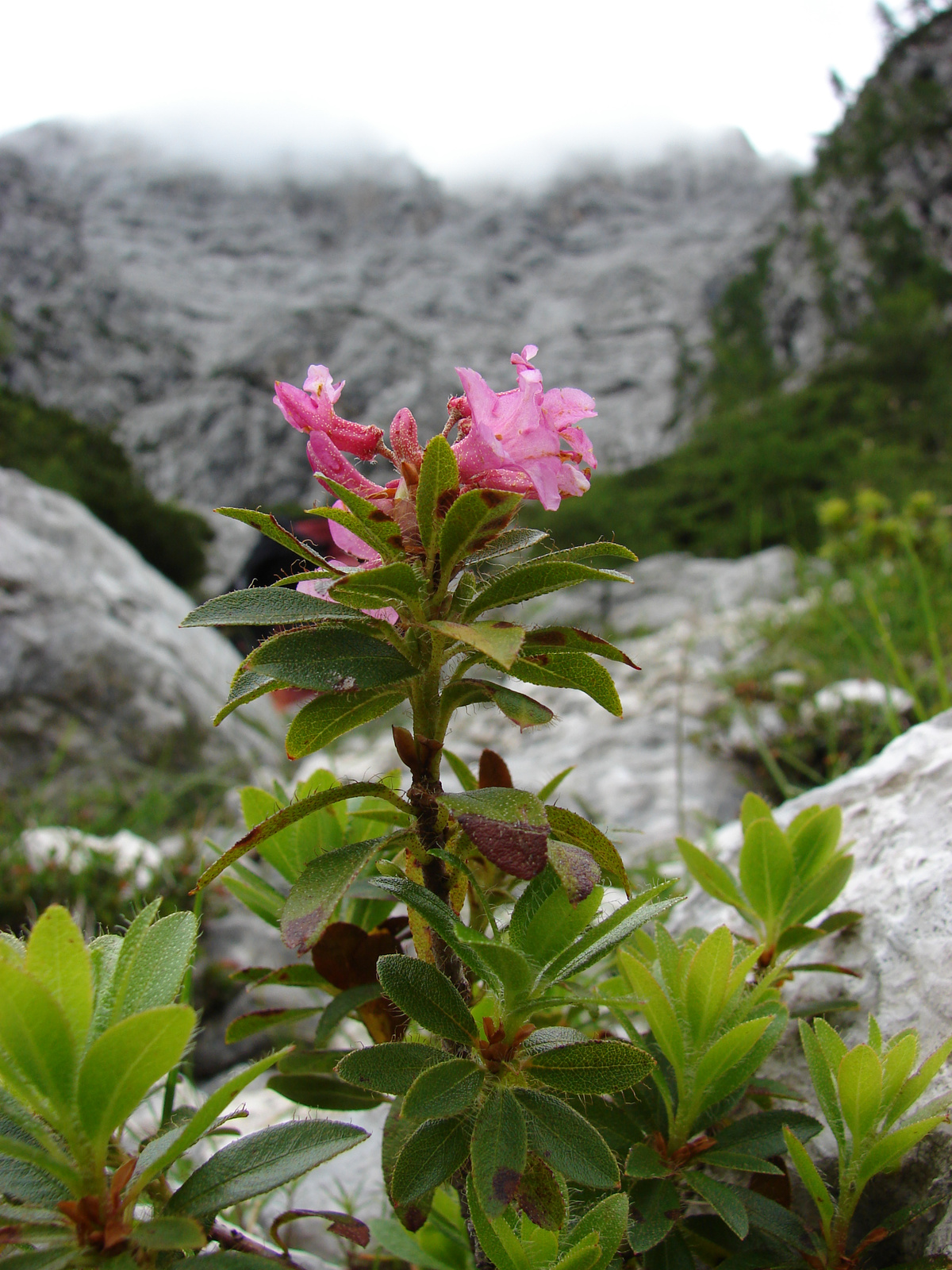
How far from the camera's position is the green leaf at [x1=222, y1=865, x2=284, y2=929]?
665 mm

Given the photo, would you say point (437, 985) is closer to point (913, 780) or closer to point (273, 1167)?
point (273, 1167)

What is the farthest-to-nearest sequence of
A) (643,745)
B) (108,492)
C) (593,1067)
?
(108,492)
(643,745)
(593,1067)

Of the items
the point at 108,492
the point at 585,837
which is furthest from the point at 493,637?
the point at 108,492

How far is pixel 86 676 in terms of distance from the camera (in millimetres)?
3455

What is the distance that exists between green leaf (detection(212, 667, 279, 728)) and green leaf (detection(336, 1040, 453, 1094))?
21 cm

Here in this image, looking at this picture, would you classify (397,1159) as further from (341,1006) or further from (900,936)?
(900,936)

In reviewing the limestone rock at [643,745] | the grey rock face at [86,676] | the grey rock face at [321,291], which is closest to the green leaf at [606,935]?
the limestone rock at [643,745]

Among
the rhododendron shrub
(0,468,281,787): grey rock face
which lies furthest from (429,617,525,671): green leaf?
(0,468,281,787): grey rock face

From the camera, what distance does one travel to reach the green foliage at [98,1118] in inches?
13.6

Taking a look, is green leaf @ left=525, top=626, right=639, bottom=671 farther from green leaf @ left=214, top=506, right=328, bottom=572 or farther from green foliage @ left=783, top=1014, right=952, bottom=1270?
green foliage @ left=783, top=1014, right=952, bottom=1270

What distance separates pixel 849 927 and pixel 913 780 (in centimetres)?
22

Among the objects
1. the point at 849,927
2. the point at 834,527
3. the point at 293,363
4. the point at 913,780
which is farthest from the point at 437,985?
the point at 293,363

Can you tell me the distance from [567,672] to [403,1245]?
47 cm

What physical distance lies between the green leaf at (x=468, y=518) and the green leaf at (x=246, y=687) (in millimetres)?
129
